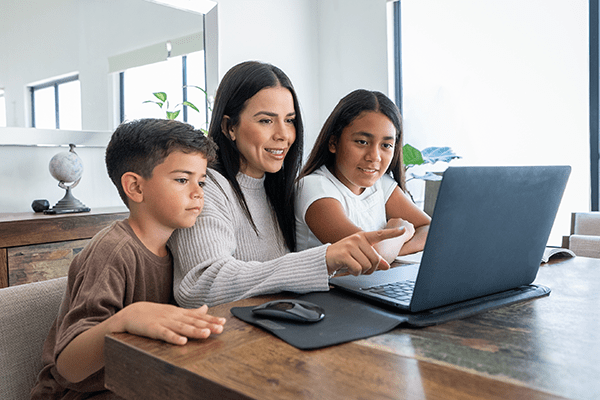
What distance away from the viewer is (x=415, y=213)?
5.46 ft

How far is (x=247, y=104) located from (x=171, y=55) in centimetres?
229

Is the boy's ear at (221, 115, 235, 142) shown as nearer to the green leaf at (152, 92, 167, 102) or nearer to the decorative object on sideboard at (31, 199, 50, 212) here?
the decorative object on sideboard at (31, 199, 50, 212)

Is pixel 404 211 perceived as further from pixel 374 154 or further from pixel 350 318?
pixel 350 318

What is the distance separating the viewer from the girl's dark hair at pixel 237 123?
1.18 m

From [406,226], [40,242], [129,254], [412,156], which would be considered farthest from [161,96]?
[129,254]

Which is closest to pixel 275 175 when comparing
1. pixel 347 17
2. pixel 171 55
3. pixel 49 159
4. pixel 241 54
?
pixel 49 159

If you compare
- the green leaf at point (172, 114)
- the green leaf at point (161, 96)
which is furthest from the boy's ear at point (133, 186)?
the green leaf at point (161, 96)

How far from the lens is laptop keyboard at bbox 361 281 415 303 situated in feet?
2.51

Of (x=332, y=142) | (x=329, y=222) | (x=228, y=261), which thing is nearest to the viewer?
(x=228, y=261)

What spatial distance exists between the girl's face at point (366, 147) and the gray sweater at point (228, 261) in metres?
0.41

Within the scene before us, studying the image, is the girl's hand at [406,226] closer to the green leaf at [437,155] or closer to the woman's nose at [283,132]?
the woman's nose at [283,132]

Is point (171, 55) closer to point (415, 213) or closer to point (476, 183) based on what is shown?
point (415, 213)

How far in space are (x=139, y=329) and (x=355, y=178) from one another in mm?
977

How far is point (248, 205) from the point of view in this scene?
47.4 inches
